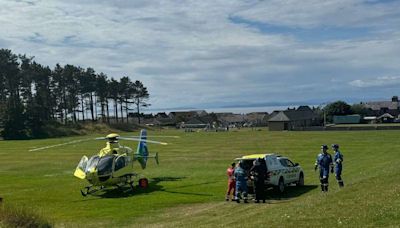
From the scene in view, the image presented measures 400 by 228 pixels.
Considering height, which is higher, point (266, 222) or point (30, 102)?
point (30, 102)

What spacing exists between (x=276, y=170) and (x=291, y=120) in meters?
102

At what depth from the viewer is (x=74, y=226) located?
18.5m

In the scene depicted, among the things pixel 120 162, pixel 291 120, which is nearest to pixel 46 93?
pixel 291 120

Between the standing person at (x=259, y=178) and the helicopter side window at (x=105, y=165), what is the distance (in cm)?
817

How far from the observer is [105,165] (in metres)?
26.5

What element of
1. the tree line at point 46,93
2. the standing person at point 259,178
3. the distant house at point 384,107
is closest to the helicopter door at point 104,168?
the standing person at point 259,178

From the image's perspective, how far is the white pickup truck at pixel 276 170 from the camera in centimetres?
2320

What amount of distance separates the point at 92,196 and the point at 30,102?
10449cm

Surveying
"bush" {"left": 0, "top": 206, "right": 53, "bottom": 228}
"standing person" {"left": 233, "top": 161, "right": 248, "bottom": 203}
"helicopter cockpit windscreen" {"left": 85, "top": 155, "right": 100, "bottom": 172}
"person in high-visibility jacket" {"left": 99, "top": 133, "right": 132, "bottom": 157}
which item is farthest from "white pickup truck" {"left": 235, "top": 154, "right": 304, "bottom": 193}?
"bush" {"left": 0, "top": 206, "right": 53, "bottom": 228}

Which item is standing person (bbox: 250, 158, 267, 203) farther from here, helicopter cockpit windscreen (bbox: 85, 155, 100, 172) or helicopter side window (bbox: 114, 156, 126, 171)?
helicopter cockpit windscreen (bbox: 85, 155, 100, 172)

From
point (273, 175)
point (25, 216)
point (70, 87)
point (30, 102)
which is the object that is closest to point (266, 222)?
point (25, 216)

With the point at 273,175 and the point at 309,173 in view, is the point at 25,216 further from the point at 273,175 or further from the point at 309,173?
the point at 309,173

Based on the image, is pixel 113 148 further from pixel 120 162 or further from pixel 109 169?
pixel 109 169

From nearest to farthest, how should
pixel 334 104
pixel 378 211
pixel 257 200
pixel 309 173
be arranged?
1. pixel 378 211
2. pixel 257 200
3. pixel 309 173
4. pixel 334 104
